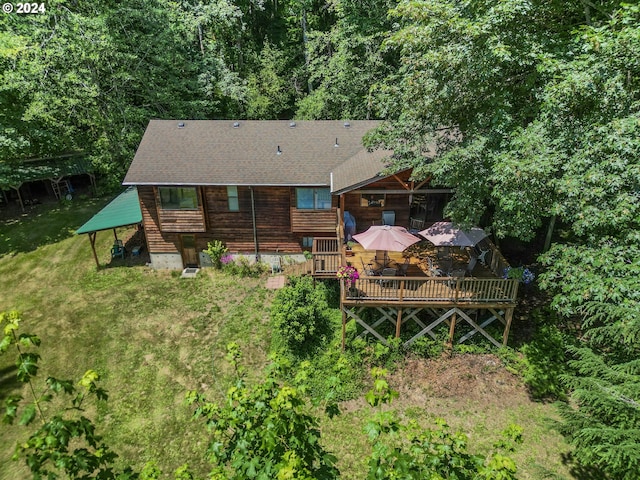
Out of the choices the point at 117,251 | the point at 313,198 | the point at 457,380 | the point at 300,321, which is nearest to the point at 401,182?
the point at 313,198

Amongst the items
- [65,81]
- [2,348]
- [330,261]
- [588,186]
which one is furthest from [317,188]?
[65,81]

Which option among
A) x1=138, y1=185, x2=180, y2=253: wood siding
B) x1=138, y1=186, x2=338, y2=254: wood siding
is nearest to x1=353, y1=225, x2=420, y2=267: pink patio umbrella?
x1=138, y1=186, x2=338, y2=254: wood siding

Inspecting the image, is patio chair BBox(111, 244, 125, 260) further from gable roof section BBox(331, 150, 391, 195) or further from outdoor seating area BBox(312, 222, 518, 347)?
gable roof section BBox(331, 150, 391, 195)

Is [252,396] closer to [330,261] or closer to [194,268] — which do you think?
[330,261]

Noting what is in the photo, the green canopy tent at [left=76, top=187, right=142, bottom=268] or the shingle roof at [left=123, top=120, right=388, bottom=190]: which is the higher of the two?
the shingle roof at [left=123, top=120, right=388, bottom=190]

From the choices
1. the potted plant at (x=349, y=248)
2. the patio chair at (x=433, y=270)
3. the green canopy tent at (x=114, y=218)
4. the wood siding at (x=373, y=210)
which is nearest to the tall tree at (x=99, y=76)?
the green canopy tent at (x=114, y=218)

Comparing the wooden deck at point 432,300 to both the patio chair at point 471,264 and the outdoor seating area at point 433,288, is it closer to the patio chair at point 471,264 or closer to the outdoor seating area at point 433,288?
the outdoor seating area at point 433,288

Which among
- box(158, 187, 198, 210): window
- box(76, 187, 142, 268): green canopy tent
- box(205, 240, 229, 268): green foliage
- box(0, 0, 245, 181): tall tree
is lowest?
box(205, 240, 229, 268): green foliage
